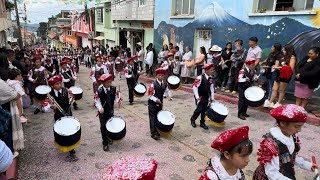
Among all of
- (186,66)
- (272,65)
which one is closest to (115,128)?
(272,65)

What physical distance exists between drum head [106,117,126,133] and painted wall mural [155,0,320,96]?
6.17 metres

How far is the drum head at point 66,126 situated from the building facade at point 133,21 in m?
13.0

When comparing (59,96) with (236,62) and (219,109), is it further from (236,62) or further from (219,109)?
(236,62)

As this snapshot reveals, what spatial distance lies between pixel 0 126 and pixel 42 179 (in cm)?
129

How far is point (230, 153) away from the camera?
7.58 feet

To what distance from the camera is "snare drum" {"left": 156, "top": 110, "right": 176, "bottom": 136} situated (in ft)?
19.3

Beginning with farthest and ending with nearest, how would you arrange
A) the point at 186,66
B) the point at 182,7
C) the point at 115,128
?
the point at 182,7 < the point at 186,66 < the point at 115,128

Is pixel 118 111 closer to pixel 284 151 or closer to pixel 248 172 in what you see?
pixel 248 172

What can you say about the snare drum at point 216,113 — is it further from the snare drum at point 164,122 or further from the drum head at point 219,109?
the snare drum at point 164,122

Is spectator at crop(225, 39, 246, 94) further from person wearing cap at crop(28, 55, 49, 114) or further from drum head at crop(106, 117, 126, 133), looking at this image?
person wearing cap at crop(28, 55, 49, 114)

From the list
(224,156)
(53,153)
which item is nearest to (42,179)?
(53,153)

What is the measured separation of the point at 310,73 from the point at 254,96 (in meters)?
1.46

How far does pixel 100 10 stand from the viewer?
2928cm

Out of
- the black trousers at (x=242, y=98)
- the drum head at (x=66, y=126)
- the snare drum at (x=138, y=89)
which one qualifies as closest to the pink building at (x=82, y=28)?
the snare drum at (x=138, y=89)
